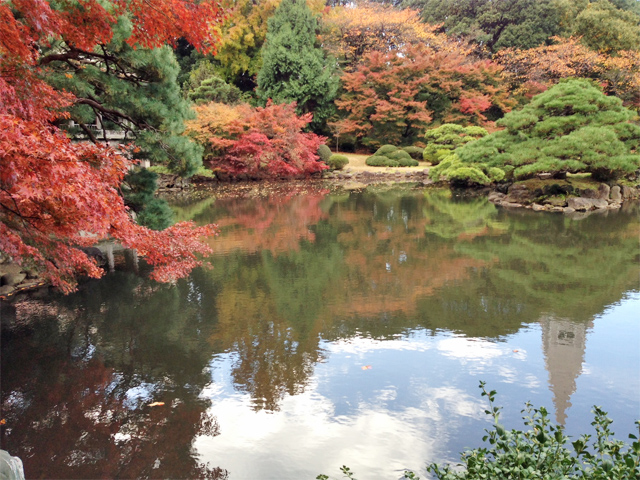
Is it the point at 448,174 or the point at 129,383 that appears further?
the point at 448,174

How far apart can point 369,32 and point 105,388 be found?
25.5 meters

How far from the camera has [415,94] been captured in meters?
24.6

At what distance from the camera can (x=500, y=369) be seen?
430 centimetres

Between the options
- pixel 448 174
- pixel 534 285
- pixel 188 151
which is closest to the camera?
pixel 534 285

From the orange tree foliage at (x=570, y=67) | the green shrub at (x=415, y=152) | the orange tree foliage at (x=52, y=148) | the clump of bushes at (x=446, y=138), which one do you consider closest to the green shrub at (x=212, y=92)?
the green shrub at (x=415, y=152)

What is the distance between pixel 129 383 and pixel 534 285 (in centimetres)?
511

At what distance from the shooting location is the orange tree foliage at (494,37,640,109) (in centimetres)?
2020

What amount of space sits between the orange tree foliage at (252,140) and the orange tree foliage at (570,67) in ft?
36.3

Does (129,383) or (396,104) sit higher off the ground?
(396,104)

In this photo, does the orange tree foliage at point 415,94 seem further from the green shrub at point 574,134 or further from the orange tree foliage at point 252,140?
the green shrub at point 574,134

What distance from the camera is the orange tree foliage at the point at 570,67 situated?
20.2 metres

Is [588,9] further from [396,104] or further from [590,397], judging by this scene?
[590,397]

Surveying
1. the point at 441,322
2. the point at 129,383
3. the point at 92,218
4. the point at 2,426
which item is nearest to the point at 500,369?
the point at 441,322

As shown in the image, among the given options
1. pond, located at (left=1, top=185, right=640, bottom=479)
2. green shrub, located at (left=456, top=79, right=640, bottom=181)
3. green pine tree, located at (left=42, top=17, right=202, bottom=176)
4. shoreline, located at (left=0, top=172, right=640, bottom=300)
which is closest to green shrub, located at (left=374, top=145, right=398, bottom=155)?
shoreline, located at (left=0, top=172, right=640, bottom=300)
